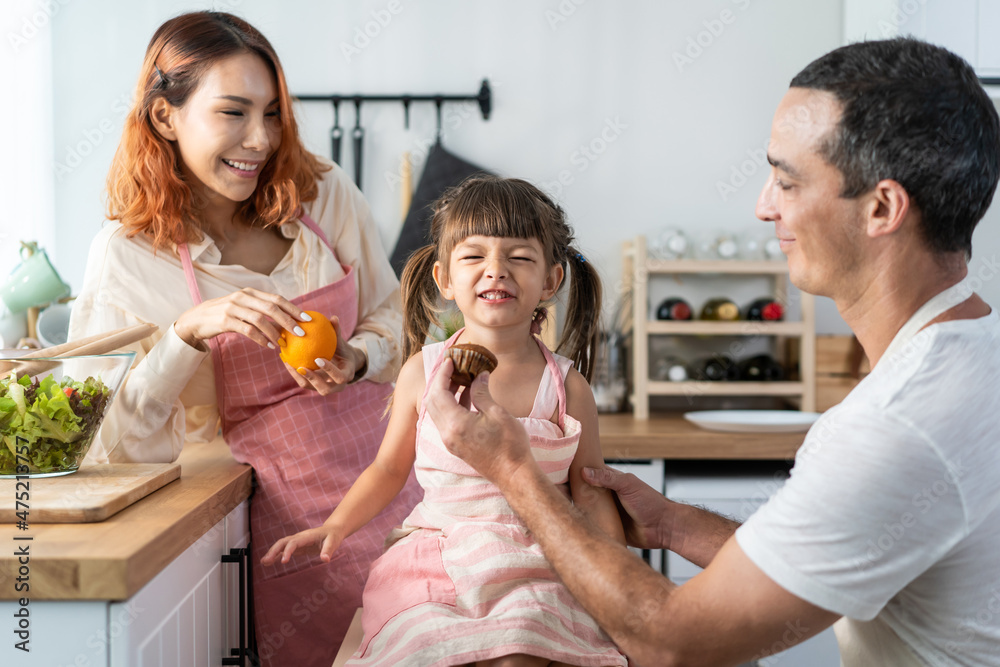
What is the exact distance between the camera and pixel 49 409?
1.00 meters

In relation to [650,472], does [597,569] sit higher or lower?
Answer: higher

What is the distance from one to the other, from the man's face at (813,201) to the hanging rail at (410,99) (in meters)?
1.86

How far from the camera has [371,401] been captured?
1.50 metres

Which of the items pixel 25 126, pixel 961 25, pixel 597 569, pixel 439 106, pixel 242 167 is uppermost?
pixel 961 25

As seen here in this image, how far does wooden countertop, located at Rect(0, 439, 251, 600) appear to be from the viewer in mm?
757

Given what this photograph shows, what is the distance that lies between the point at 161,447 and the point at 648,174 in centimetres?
191

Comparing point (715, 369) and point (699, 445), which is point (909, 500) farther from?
point (715, 369)

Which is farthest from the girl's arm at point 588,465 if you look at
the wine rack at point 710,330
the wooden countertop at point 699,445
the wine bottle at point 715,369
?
the wine bottle at point 715,369

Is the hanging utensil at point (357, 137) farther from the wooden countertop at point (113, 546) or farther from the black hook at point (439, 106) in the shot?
the wooden countertop at point (113, 546)

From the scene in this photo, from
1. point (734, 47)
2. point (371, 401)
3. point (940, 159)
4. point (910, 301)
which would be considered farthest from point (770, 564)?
point (734, 47)

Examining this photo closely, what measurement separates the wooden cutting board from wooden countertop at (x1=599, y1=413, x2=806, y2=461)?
1318mm

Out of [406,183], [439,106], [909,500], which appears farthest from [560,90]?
[909,500]

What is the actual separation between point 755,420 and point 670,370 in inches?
12.2

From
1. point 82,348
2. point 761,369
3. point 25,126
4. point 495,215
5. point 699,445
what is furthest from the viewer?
point 761,369
